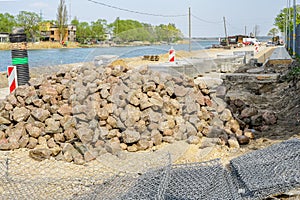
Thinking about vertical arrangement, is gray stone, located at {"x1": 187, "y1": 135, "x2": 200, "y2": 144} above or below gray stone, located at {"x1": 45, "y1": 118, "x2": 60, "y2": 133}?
below

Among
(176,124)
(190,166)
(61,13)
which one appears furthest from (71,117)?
(61,13)

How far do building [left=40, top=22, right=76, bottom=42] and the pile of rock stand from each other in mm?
66113

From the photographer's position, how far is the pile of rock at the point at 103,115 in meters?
5.85

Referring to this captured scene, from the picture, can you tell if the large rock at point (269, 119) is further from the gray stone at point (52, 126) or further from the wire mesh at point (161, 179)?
the gray stone at point (52, 126)

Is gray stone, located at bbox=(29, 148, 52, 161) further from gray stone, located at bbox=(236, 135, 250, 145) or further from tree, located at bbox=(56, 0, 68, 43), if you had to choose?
tree, located at bbox=(56, 0, 68, 43)

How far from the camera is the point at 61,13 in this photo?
68312 mm

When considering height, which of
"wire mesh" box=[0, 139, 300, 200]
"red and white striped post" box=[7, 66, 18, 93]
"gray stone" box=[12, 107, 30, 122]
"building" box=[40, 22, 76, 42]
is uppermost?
"building" box=[40, 22, 76, 42]

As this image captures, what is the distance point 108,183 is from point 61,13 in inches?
2650

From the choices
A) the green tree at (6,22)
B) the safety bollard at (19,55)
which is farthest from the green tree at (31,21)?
the safety bollard at (19,55)

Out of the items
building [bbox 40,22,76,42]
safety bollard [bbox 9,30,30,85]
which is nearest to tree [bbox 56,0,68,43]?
building [bbox 40,22,76,42]

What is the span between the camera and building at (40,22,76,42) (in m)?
72.4

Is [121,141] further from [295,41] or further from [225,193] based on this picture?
[295,41]

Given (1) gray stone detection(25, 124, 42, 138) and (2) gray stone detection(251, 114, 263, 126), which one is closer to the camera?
(1) gray stone detection(25, 124, 42, 138)

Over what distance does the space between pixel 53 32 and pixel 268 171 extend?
73.6 meters
